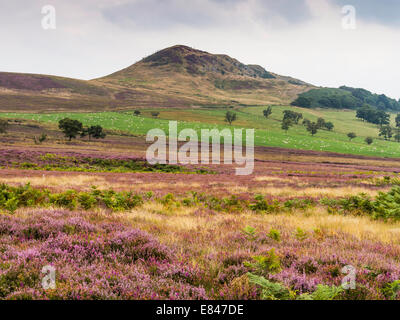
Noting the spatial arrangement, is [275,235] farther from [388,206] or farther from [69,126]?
[69,126]

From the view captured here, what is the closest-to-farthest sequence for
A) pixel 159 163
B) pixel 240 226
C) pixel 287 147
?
pixel 240 226
pixel 159 163
pixel 287 147

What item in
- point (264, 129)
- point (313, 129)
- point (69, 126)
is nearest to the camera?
point (69, 126)

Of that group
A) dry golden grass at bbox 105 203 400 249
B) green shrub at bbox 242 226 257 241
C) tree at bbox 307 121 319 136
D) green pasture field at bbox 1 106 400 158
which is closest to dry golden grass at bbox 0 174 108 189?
dry golden grass at bbox 105 203 400 249

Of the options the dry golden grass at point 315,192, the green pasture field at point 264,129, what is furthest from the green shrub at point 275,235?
the green pasture field at point 264,129

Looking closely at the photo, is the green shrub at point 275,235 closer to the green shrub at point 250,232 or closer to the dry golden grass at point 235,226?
the green shrub at point 250,232

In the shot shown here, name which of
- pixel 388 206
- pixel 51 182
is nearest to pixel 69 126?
pixel 51 182

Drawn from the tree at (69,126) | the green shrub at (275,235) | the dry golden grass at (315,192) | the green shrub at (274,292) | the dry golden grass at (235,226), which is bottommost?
the dry golden grass at (315,192)

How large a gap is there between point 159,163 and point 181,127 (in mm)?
64639

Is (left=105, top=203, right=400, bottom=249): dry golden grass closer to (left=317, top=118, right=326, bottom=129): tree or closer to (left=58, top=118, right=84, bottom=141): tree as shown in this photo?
(left=58, top=118, right=84, bottom=141): tree

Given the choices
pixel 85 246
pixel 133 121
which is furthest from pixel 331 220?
pixel 133 121

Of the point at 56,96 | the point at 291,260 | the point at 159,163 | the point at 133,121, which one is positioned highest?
the point at 56,96

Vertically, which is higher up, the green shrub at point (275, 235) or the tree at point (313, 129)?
the tree at point (313, 129)
